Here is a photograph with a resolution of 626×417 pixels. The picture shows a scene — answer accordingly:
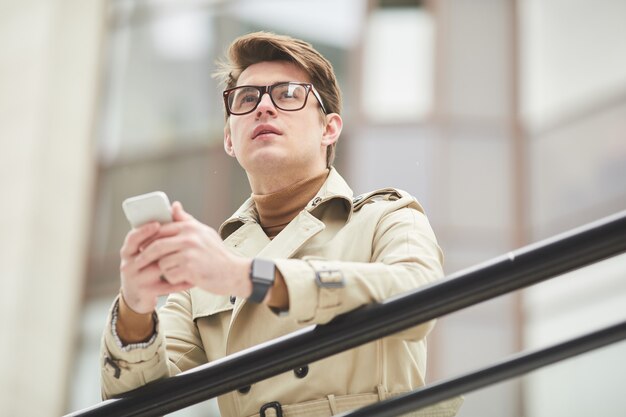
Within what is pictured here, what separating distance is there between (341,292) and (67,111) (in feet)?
36.3

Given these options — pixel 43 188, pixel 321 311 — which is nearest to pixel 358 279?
pixel 321 311

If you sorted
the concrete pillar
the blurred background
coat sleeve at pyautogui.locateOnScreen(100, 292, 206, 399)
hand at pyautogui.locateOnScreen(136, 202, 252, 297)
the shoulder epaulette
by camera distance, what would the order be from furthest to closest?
the concrete pillar → the blurred background → the shoulder epaulette → coat sleeve at pyautogui.locateOnScreen(100, 292, 206, 399) → hand at pyautogui.locateOnScreen(136, 202, 252, 297)

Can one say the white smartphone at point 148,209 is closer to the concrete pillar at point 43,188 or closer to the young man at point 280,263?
the young man at point 280,263

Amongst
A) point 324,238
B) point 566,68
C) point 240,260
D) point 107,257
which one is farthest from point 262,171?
point 107,257

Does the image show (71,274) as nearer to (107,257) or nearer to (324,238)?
(107,257)

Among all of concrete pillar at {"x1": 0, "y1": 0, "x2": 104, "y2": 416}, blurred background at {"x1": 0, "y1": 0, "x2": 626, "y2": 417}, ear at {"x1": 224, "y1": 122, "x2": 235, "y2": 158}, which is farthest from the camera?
concrete pillar at {"x1": 0, "y1": 0, "x2": 104, "y2": 416}

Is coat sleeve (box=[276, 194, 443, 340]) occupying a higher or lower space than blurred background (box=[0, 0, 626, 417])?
lower

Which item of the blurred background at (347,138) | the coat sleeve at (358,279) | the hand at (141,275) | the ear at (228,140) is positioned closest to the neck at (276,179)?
the ear at (228,140)

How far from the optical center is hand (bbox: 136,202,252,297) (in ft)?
7.36

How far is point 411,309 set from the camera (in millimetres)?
2178

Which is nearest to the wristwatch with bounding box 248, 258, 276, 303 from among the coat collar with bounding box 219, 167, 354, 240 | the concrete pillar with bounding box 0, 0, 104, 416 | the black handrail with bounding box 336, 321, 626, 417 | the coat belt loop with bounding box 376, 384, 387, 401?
the black handrail with bounding box 336, 321, 626, 417

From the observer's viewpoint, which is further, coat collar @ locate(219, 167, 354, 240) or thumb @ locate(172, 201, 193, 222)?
coat collar @ locate(219, 167, 354, 240)

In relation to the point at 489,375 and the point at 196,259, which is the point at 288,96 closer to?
the point at 196,259

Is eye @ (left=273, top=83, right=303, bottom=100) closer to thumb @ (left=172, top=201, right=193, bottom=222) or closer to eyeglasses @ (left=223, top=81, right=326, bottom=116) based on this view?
eyeglasses @ (left=223, top=81, right=326, bottom=116)
